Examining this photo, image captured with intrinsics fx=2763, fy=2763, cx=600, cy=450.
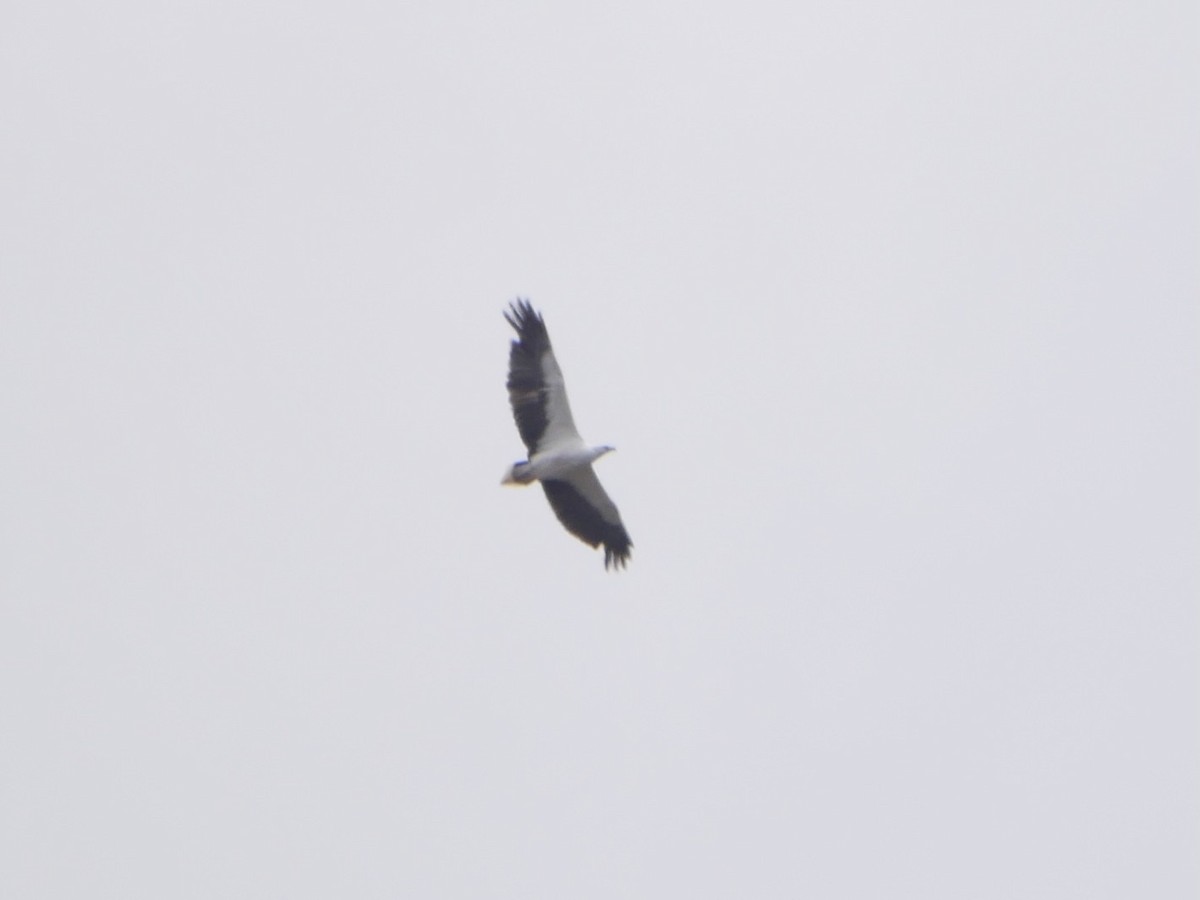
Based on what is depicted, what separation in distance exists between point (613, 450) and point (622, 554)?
2.20m

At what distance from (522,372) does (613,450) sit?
6.57 ft

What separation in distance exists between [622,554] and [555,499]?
1.60 meters

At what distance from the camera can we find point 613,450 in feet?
151

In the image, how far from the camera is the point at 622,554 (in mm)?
47344

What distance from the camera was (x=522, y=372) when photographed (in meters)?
45.8

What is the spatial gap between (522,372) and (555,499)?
2369mm

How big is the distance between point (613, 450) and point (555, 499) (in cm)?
145

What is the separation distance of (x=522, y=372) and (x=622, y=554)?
12.5 feet

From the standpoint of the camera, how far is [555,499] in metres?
46.8
